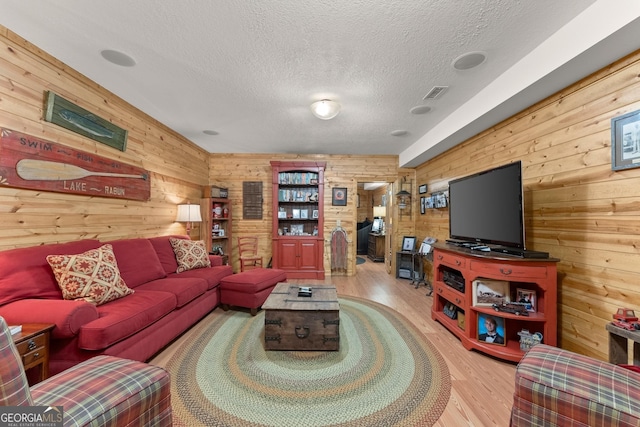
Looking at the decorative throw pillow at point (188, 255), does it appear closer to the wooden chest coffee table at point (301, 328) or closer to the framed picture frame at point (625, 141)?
the wooden chest coffee table at point (301, 328)

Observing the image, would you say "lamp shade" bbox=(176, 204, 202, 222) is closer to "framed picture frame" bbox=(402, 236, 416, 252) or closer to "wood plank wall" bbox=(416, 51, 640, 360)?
"framed picture frame" bbox=(402, 236, 416, 252)

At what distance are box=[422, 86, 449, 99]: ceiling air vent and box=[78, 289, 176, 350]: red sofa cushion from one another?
3390 millimetres

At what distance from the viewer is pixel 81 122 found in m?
2.52

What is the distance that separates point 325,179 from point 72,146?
3.93 m

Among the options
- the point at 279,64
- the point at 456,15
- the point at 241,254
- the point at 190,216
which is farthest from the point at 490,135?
the point at 241,254

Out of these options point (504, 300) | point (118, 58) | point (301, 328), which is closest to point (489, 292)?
point (504, 300)

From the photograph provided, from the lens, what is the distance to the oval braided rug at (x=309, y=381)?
5.25 ft

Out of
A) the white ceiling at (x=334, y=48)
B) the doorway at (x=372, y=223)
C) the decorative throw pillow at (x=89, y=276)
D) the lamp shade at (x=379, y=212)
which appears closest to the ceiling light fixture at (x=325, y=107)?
the white ceiling at (x=334, y=48)

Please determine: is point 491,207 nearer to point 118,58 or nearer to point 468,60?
point 468,60

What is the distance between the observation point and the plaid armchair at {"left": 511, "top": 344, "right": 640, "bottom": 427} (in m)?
1.01

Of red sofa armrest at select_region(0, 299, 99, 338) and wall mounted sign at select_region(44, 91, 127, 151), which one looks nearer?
red sofa armrest at select_region(0, 299, 99, 338)

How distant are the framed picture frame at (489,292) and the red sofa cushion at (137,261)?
342 centimetres

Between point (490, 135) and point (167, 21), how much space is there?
3537mm

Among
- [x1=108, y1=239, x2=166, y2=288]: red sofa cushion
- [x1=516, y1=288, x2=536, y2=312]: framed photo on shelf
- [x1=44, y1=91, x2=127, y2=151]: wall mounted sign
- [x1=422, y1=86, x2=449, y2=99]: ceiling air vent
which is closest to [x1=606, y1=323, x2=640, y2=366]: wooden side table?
[x1=516, y1=288, x2=536, y2=312]: framed photo on shelf
